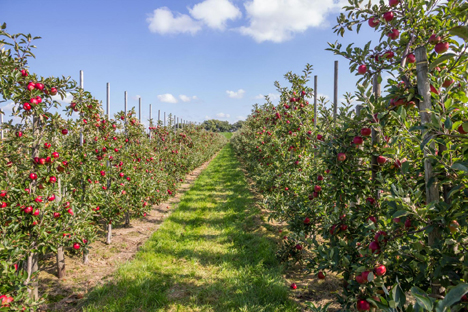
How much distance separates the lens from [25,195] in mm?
2992

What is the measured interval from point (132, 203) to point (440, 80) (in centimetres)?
599

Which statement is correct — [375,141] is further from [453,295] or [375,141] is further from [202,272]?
[202,272]

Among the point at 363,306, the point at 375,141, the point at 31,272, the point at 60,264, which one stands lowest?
the point at 60,264

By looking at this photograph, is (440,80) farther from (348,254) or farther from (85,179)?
(85,179)

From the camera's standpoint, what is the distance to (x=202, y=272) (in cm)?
418

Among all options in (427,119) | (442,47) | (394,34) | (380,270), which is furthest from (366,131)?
(380,270)

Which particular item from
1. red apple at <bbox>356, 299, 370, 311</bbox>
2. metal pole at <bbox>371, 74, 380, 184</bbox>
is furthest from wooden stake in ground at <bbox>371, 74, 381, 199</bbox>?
red apple at <bbox>356, 299, 370, 311</bbox>

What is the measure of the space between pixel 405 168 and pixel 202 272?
361cm

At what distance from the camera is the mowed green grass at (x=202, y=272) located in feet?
10.9

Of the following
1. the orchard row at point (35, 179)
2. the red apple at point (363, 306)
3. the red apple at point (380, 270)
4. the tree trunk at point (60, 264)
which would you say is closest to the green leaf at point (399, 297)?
the red apple at point (380, 270)

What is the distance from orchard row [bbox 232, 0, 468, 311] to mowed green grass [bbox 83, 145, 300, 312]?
1.65 m

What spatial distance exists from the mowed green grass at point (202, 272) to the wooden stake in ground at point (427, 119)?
2.20 meters

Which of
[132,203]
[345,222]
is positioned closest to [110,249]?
[132,203]

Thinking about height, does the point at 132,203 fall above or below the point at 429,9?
below
